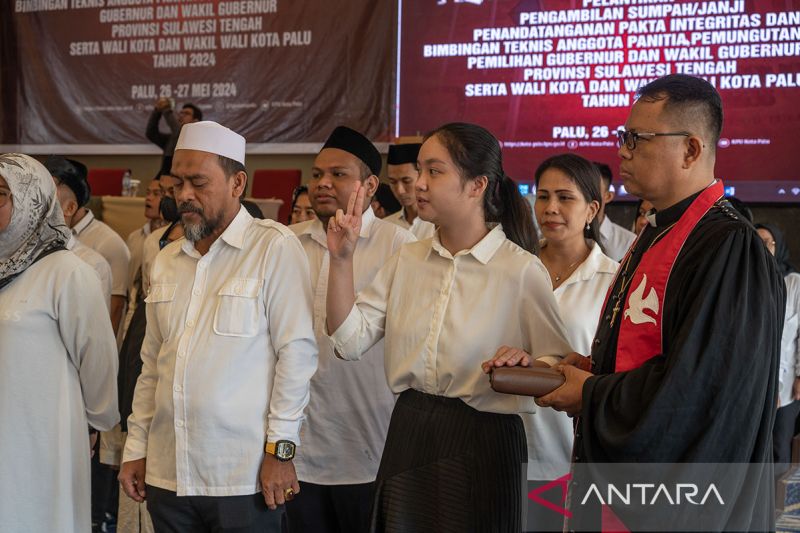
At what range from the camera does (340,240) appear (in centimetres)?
231

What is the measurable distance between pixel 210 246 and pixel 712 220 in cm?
142

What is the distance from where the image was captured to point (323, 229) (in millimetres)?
3281

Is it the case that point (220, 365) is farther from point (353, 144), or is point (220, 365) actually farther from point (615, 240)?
point (615, 240)

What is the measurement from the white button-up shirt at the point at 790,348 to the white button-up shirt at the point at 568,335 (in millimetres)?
2771

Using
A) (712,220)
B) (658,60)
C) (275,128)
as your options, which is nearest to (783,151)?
(658,60)

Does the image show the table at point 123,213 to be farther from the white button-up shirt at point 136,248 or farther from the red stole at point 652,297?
the red stole at point 652,297

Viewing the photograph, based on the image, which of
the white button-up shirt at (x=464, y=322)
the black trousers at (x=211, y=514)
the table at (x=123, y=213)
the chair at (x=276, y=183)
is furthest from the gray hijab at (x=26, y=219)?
the chair at (x=276, y=183)

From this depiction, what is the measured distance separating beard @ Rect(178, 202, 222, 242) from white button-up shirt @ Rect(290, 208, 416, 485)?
2.27ft

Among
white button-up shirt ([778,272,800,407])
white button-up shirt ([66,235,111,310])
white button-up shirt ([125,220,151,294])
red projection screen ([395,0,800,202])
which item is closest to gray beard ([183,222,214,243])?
white button-up shirt ([66,235,111,310])

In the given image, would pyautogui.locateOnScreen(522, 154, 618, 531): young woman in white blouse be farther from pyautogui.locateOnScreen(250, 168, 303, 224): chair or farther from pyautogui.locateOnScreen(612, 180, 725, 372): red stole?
pyautogui.locateOnScreen(250, 168, 303, 224): chair

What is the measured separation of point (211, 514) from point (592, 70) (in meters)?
5.28

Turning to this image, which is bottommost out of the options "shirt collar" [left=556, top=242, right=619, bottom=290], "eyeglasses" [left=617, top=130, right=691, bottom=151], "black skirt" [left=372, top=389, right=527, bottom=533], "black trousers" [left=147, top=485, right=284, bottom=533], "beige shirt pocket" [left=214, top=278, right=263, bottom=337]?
"black trousers" [left=147, top=485, right=284, bottom=533]

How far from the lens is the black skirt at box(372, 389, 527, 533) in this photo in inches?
85.9

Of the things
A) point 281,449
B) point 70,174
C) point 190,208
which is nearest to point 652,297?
point 281,449
